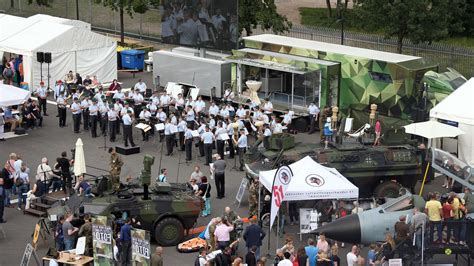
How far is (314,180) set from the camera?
25.1 metres

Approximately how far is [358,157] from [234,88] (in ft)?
40.4

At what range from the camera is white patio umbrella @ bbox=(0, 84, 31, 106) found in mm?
34688

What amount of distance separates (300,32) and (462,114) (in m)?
20.0

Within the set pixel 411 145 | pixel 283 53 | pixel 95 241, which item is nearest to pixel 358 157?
pixel 411 145

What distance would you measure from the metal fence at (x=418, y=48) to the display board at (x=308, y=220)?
54.9ft

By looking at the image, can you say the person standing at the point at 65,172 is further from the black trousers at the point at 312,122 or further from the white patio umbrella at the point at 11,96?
the black trousers at the point at 312,122

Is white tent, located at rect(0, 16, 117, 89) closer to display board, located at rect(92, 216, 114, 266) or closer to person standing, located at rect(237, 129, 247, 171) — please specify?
person standing, located at rect(237, 129, 247, 171)

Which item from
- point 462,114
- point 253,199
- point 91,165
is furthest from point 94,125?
point 462,114

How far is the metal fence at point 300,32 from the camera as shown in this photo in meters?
43.1

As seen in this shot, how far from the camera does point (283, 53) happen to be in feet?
128

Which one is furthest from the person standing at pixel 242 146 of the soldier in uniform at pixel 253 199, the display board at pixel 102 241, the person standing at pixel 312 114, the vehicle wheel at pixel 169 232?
the display board at pixel 102 241

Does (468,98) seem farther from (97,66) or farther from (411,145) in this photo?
(97,66)

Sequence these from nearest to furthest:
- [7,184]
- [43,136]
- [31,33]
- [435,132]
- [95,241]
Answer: [95,241] → [7,184] → [435,132] → [43,136] → [31,33]

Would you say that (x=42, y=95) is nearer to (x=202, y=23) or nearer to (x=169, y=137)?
(x=169, y=137)
